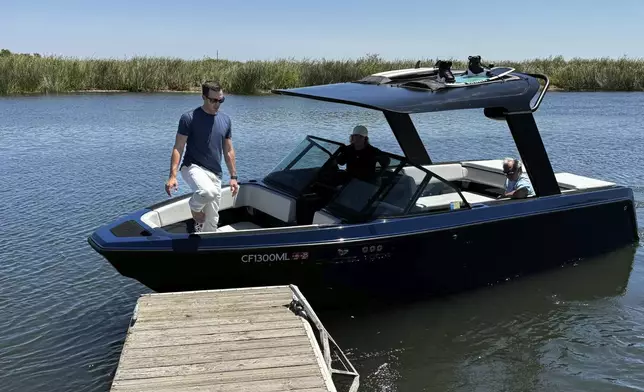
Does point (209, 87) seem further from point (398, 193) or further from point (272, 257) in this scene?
point (398, 193)

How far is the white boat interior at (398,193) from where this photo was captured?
5930mm

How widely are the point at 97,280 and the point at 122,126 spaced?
12943 millimetres

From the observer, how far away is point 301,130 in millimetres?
17797

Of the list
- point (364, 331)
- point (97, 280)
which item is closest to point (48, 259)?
point (97, 280)

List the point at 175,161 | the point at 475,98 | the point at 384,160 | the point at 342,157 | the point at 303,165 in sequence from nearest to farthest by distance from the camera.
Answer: the point at 175,161 → the point at 475,98 → the point at 384,160 → the point at 342,157 → the point at 303,165

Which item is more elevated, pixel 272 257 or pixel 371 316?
pixel 272 257

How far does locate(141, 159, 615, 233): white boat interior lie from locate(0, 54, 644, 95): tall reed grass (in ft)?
76.0

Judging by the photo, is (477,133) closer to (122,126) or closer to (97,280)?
(122,126)

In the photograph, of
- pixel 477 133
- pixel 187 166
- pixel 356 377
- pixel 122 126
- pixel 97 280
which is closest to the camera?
pixel 356 377

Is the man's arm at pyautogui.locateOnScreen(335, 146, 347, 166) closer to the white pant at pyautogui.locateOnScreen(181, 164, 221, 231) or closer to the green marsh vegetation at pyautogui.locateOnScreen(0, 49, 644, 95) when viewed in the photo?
the white pant at pyautogui.locateOnScreen(181, 164, 221, 231)

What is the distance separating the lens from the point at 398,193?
5973 millimetres

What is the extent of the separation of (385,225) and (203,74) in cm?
2760

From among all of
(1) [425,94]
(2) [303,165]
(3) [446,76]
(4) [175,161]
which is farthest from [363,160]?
(4) [175,161]

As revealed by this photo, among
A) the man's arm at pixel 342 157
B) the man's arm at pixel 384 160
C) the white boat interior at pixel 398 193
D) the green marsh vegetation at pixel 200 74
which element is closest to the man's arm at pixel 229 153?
the white boat interior at pixel 398 193
